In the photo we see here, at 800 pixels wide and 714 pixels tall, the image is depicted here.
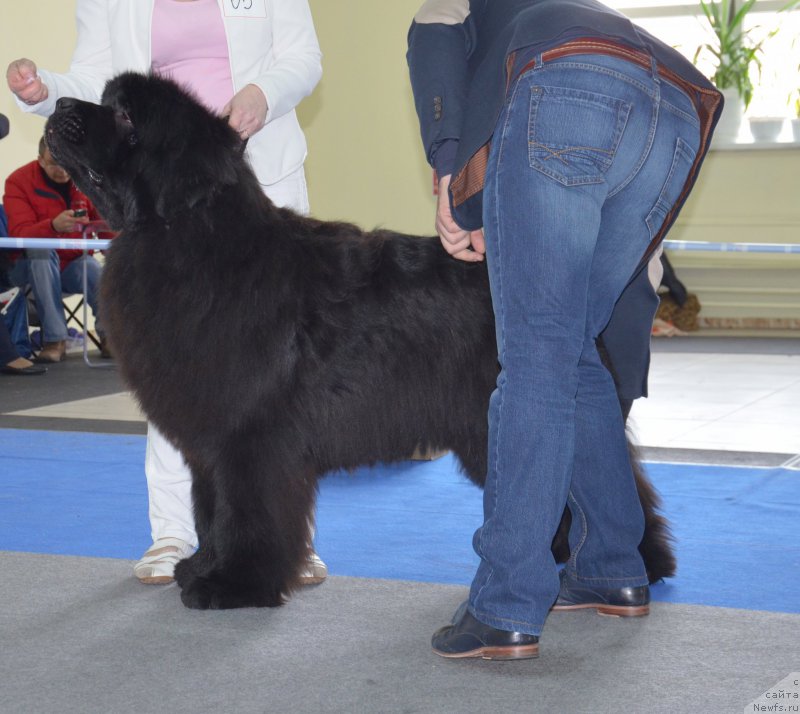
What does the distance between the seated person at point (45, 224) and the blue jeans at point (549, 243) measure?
5.91m

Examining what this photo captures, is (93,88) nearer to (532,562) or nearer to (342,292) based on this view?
(342,292)

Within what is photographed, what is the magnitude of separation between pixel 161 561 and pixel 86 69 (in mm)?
1276

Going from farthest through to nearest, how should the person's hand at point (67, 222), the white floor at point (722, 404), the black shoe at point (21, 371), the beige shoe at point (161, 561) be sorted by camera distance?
1. the person's hand at point (67, 222)
2. the black shoe at point (21, 371)
3. the white floor at point (722, 404)
4. the beige shoe at point (161, 561)

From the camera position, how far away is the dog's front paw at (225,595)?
7.40ft

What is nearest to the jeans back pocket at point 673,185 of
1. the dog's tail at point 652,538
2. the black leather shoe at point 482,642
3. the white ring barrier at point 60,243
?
the dog's tail at point 652,538

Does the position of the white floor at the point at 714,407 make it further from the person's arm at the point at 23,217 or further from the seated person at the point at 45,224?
the person's arm at the point at 23,217

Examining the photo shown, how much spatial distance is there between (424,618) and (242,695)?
1.71 feet

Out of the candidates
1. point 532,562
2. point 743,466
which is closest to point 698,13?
point 743,466

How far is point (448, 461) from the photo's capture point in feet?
13.3

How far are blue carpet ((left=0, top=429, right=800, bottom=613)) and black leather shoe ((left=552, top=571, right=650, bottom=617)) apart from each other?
0.17 meters

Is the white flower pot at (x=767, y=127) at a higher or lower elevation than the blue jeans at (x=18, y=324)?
higher

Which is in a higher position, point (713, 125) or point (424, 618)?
point (713, 125)

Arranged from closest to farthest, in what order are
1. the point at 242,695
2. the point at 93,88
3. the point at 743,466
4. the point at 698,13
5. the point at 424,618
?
the point at 242,695
the point at 424,618
the point at 93,88
the point at 743,466
the point at 698,13

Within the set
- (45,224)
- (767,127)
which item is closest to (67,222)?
(45,224)
